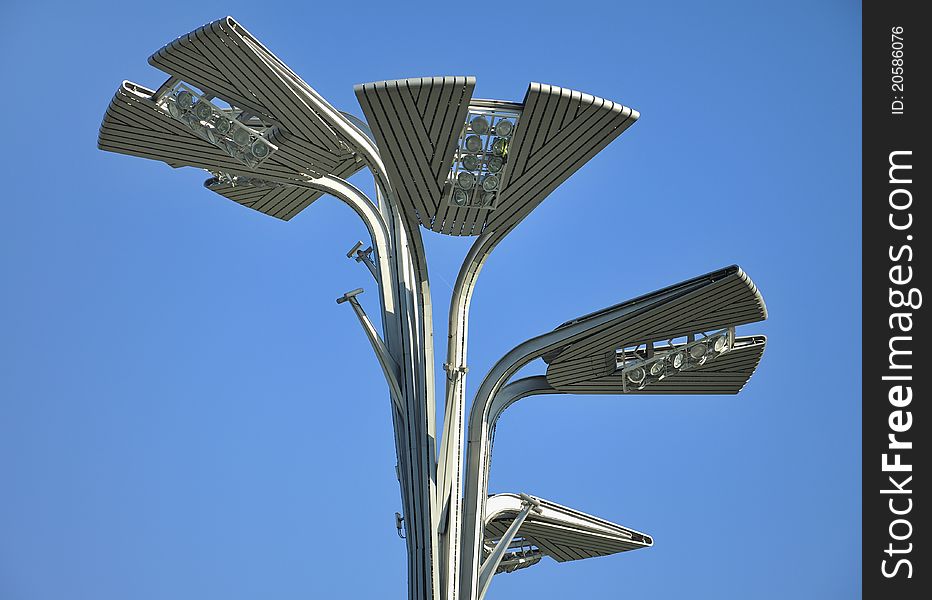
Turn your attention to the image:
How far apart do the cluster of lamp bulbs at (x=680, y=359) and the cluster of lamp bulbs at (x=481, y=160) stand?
367 centimetres

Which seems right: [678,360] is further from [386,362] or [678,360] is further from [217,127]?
[217,127]

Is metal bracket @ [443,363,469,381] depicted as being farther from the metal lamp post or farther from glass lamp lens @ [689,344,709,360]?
glass lamp lens @ [689,344,709,360]

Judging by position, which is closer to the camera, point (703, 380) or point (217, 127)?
point (217, 127)

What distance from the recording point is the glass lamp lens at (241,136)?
51.2 ft

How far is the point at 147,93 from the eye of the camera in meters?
16.0

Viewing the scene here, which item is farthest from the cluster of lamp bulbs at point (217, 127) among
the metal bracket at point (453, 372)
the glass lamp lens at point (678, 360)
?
the glass lamp lens at point (678, 360)

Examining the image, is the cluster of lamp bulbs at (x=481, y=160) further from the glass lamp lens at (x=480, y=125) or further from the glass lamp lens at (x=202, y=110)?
the glass lamp lens at (x=202, y=110)

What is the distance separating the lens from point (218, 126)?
15.6 metres

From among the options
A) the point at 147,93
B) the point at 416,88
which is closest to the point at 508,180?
the point at 416,88

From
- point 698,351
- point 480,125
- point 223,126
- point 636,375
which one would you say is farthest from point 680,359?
point 223,126

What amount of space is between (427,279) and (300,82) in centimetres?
322

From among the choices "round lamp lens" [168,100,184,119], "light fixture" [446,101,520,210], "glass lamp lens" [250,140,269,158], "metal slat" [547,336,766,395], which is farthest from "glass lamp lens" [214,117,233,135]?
"metal slat" [547,336,766,395]

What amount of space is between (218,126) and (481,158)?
3543 mm
